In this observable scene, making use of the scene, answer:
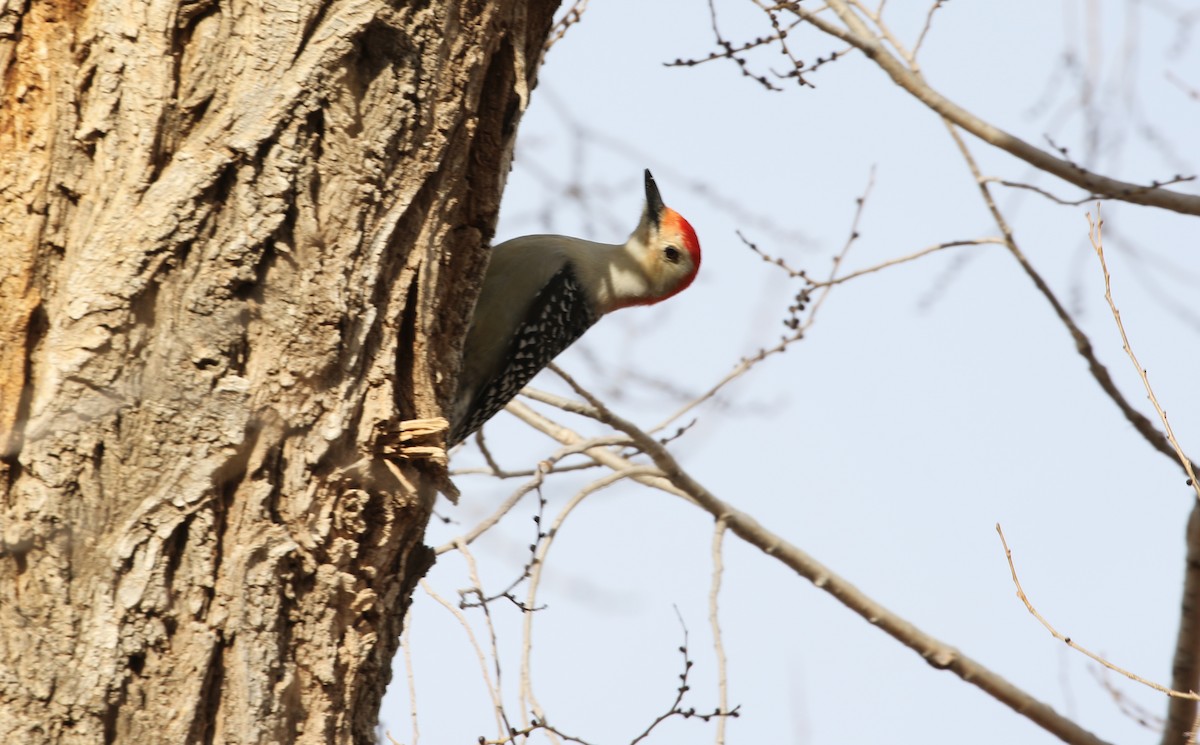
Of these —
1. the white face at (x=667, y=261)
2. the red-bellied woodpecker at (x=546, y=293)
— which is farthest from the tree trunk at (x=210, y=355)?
the white face at (x=667, y=261)

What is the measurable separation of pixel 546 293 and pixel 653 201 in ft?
3.90

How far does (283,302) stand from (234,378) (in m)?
0.18

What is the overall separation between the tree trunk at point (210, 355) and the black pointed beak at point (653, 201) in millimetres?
3517

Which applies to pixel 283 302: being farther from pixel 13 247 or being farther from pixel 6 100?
pixel 6 100

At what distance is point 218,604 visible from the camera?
2236 millimetres

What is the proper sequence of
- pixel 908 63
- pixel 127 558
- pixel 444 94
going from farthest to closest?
pixel 908 63 → pixel 444 94 → pixel 127 558

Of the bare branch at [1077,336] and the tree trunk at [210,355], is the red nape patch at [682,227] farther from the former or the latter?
the tree trunk at [210,355]

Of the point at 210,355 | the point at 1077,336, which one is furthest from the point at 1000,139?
the point at 210,355

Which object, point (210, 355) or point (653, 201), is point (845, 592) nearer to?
point (653, 201)

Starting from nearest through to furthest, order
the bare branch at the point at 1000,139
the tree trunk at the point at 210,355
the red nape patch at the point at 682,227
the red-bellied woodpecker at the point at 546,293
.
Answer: the tree trunk at the point at 210,355, the bare branch at the point at 1000,139, the red-bellied woodpecker at the point at 546,293, the red nape patch at the point at 682,227

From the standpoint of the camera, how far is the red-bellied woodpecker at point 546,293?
4938mm

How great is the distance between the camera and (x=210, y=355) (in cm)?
230

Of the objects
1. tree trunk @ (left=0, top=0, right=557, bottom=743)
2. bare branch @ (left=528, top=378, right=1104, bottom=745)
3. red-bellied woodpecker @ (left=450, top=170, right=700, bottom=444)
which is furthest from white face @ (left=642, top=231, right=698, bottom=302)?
tree trunk @ (left=0, top=0, right=557, bottom=743)

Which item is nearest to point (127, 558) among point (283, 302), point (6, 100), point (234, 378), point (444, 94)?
point (234, 378)
